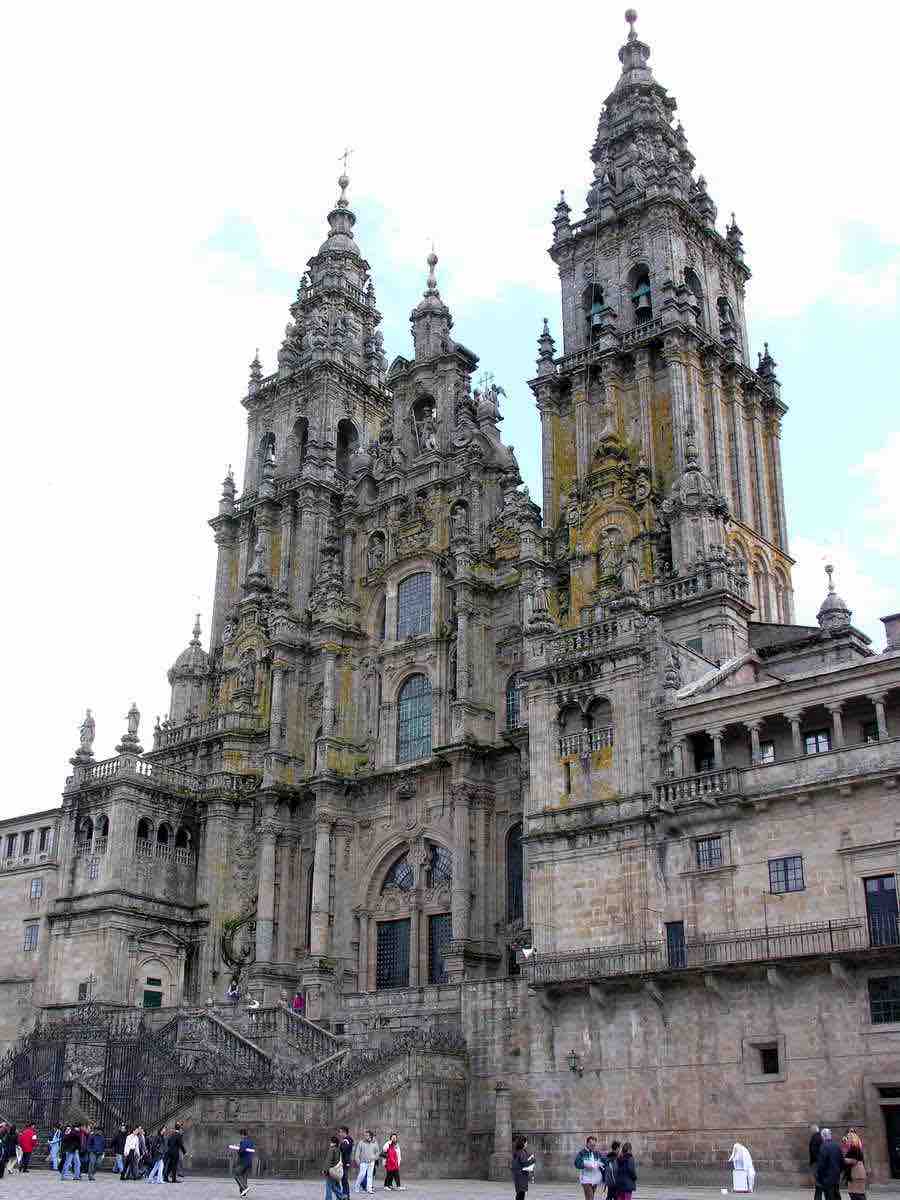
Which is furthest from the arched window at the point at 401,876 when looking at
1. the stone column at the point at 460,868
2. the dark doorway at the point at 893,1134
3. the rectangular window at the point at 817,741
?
the dark doorway at the point at 893,1134

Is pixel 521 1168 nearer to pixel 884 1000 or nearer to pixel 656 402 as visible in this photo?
pixel 884 1000

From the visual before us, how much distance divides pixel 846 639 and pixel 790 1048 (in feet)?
48.9

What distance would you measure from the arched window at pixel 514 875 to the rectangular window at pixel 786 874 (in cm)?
1577

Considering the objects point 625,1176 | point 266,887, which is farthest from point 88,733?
point 625,1176

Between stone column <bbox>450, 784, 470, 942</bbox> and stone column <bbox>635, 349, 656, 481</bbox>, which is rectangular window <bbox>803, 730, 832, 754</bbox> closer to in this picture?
stone column <bbox>635, 349, 656, 481</bbox>

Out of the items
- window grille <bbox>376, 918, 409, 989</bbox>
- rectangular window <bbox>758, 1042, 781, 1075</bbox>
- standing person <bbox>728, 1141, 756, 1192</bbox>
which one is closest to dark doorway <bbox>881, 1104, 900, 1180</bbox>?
rectangular window <bbox>758, 1042, 781, 1075</bbox>

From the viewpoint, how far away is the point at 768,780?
116 feet

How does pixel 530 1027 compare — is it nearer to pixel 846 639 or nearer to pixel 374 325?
pixel 846 639

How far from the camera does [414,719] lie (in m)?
56.2

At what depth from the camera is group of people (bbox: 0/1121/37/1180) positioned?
32.8 m

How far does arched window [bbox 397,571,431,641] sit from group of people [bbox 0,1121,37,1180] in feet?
84.4

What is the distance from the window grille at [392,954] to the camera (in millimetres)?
52406

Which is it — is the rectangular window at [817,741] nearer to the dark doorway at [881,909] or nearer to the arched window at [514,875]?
the dark doorway at [881,909]

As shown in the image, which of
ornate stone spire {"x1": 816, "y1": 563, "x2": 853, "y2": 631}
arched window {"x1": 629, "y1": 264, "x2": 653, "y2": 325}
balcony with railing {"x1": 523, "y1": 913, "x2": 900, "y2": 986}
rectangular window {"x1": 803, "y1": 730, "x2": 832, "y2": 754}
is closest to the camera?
balcony with railing {"x1": 523, "y1": 913, "x2": 900, "y2": 986}
